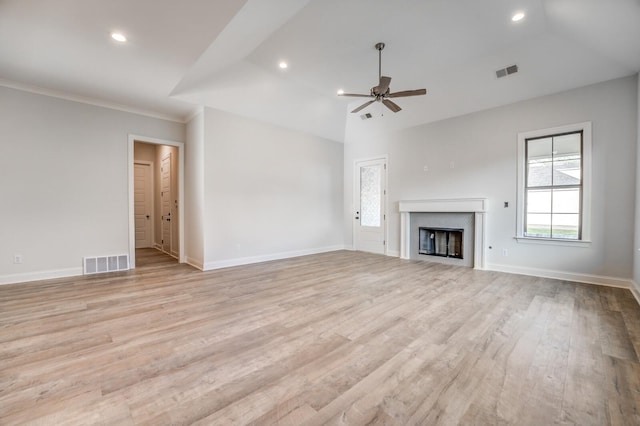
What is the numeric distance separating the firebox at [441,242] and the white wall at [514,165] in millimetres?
571

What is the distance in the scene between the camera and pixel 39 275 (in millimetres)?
4145

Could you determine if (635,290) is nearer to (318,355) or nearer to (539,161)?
(539,161)

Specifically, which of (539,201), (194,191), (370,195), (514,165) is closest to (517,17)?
(514,165)

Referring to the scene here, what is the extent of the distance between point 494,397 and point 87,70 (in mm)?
5628

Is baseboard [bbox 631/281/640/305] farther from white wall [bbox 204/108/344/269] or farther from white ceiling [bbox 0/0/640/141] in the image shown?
white wall [bbox 204/108/344/269]

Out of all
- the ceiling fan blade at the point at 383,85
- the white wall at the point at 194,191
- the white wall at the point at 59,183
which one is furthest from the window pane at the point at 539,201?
the white wall at the point at 59,183

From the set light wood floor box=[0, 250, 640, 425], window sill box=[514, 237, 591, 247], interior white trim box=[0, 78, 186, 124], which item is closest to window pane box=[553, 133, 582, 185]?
window sill box=[514, 237, 591, 247]

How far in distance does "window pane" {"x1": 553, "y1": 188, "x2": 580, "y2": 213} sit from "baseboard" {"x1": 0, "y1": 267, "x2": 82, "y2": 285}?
26.5ft

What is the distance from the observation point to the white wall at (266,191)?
5102 mm

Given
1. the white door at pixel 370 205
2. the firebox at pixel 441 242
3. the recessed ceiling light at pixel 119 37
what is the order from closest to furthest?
the recessed ceiling light at pixel 119 37 → the firebox at pixel 441 242 → the white door at pixel 370 205

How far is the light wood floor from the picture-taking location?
1504 mm

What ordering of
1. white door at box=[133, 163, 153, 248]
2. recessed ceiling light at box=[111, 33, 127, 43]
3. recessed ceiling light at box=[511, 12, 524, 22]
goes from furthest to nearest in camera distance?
white door at box=[133, 163, 153, 248] → recessed ceiling light at box=[511, 12, 524, 22] → recessed ceiling light at box=[111, 33, 127, 43]

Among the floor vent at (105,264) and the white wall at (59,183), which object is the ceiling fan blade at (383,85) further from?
the floor vent at (105,264)

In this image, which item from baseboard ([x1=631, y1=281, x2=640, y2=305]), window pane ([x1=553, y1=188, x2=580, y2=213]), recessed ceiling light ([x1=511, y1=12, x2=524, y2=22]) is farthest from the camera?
window pane ([x1=553, y1=188, x2=580, y2=213])
